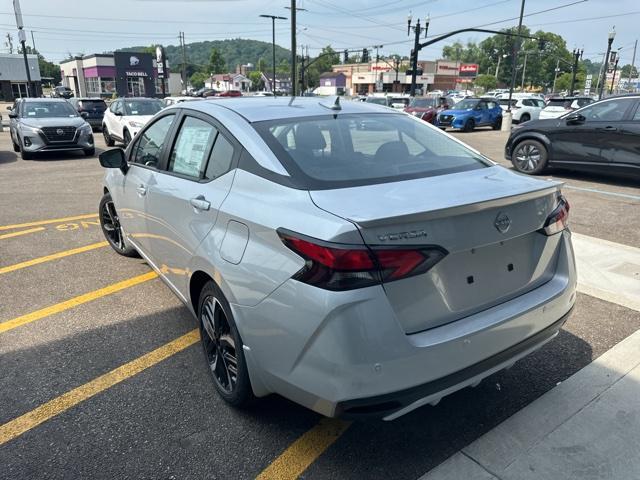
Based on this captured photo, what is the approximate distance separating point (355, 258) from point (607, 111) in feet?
29.7

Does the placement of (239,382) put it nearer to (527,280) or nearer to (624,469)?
(527,280)

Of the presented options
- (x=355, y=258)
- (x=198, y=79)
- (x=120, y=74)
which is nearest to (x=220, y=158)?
(x=355, y=258)

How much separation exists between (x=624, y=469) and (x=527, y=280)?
973 millimetres

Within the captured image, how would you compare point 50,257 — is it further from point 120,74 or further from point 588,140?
point 120,74

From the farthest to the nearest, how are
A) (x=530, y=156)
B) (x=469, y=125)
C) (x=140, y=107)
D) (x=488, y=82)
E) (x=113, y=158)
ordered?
(x=488, y=82) → (x=469, y=125) → (x=140, y=107) → (x=530, y=156) → (x=113, y=158)

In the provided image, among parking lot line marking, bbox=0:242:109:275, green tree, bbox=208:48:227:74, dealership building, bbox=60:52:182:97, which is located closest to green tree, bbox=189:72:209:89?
green tree, bbox=208:48:227:74

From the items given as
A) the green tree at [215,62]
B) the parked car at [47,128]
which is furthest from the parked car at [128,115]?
the green tree at [215,62]

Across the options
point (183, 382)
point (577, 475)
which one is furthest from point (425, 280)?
point (183, 382)

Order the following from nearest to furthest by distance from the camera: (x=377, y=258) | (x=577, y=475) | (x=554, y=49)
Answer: (x=377, y=258), (x=577, y=475), (x=554, y=49)

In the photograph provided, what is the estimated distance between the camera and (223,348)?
2799 mm

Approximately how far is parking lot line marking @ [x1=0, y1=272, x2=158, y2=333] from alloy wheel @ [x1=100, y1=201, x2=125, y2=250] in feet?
2.18

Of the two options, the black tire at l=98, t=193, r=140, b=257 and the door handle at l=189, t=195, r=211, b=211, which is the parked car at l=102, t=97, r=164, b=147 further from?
the door handle at l=189, t=195, r=211, b=211

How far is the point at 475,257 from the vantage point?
2.21 meters

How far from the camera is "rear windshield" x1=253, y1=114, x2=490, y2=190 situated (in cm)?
254
